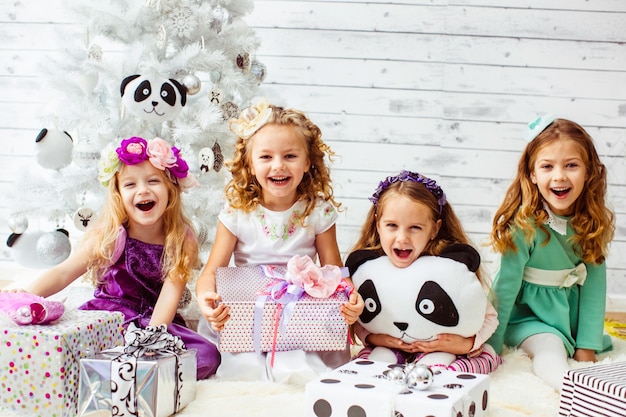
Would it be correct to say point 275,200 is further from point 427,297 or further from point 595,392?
point 595,392

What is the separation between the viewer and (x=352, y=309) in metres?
1.98

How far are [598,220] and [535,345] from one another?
0.44 m

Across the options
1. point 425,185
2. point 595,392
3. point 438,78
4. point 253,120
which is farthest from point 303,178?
point 438,78

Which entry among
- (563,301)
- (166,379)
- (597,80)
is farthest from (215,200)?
(597,80)

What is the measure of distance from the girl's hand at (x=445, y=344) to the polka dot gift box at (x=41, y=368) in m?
0.91

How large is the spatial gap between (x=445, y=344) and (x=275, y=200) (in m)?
0.68

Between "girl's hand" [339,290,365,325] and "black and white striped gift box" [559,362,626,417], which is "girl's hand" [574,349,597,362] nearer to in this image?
"black and white striped gift box" [559,362,626,417]

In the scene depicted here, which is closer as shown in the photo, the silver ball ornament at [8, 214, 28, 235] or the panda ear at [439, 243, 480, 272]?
the panda ear at [439, 243, 480, 272]

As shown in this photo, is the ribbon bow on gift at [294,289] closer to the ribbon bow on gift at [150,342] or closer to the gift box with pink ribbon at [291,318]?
the gift box with pink ribbon at [291,318]

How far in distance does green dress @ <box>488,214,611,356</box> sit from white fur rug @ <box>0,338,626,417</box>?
0.25m

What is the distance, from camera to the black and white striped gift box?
1.52 metres

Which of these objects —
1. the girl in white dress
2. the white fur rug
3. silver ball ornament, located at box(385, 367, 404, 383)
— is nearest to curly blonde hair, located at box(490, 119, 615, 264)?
the white fur rug

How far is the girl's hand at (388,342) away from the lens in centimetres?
208

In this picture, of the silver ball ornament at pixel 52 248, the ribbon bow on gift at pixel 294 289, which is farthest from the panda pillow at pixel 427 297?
the silver ball ornament at pixel 52 248
